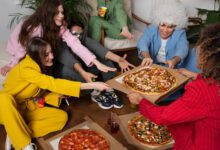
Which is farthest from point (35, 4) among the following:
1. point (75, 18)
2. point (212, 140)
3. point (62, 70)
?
point (212, 140)

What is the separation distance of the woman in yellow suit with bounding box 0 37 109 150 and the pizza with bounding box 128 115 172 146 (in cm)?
38

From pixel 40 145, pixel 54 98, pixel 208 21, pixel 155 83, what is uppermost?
pixel 208 21

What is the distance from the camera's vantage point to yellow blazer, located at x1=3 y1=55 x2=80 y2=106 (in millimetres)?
1983

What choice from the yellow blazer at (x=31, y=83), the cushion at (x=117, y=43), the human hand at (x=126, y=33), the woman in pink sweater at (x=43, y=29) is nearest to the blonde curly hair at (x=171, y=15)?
the human hand at (x=126, y=33)

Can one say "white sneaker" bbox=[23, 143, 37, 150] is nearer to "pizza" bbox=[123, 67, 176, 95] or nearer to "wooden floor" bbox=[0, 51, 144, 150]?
"wooden floor" bbox=[0, 51, 144, 150]

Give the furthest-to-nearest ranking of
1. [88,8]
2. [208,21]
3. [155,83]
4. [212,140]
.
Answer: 1. [88,8]
2. [208,21]
3. [155,83]
4. [212,140]

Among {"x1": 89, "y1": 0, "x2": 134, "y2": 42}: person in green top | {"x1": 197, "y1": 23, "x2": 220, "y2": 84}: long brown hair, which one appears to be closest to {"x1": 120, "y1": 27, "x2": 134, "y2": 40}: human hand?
{"x1": 89, "y1": 0, "x2": 134, "y2": 42}: person in green top

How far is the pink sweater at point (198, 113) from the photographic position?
134 centimetres

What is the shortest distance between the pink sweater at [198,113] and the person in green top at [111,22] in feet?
4.83

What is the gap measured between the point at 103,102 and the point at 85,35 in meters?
0.65

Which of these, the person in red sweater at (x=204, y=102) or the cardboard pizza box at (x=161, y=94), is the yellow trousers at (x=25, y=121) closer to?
the cardboard pizza box at (x=161, y=94)

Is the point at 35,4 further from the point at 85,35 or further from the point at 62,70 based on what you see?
the point at 62,70

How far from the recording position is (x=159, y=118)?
1.48 metres

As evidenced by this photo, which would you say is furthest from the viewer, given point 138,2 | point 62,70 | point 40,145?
point 138,2
